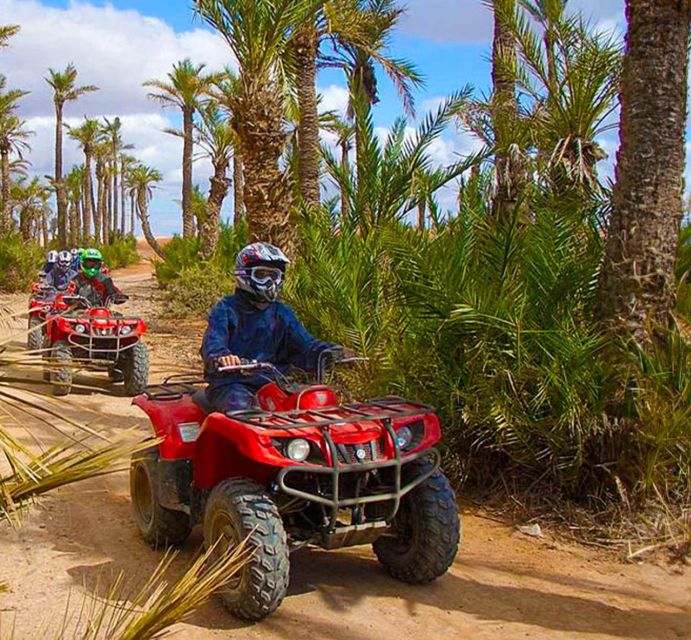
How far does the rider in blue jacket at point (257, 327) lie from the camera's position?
16.1 ft

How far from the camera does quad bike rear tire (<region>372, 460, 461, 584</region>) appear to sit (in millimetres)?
4461

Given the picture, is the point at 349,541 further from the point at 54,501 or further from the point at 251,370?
the point at 54,501

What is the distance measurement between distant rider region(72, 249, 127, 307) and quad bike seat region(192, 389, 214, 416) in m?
6.41

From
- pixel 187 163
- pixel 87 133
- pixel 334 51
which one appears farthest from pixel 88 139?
pixel 334 51

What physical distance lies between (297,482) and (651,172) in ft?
11.0

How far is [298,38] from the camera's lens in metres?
14.3

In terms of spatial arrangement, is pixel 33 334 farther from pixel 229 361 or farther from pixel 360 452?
pixel 360 452

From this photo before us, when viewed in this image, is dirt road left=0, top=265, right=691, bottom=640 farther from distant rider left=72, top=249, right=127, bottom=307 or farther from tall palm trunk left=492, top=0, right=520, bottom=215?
distant rider left=72, top=249, right=127, bottom=307

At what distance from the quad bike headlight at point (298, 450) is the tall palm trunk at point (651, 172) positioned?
2.76 metres

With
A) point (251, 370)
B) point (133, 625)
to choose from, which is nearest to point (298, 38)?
point (251, 370)

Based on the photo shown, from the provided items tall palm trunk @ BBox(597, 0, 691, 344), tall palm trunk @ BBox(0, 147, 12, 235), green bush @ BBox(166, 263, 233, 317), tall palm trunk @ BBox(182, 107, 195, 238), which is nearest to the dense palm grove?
tall palm trunk @ BBox(597, 0, 691, 344)

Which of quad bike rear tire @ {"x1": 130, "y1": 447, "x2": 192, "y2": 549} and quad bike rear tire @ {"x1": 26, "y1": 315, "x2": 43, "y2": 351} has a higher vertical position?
quad bike rear tire @ {"x1": 26, "y1": 315, "x2": 43, "y2": 351}

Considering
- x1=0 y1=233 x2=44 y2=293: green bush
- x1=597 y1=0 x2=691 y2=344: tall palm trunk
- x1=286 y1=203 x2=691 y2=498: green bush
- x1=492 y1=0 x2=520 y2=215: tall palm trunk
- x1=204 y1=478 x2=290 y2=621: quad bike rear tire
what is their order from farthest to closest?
x1=0 y1=233 x2=44 y2=293: green bush
x1=492 y1=0 x2=520 y2=215: tall palm trunk
x1=597 y1=0 x2=691 y2=344: tall palm trunk
x1=286 y1=203 x2=691 y2=498: green bush
x1=204 y1=478 x2=290 y2=621: quad bike rear tire

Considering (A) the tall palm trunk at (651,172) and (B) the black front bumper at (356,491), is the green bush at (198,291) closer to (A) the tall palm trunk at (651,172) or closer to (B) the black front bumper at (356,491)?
(A) the tall palm trunk at (651,172)
